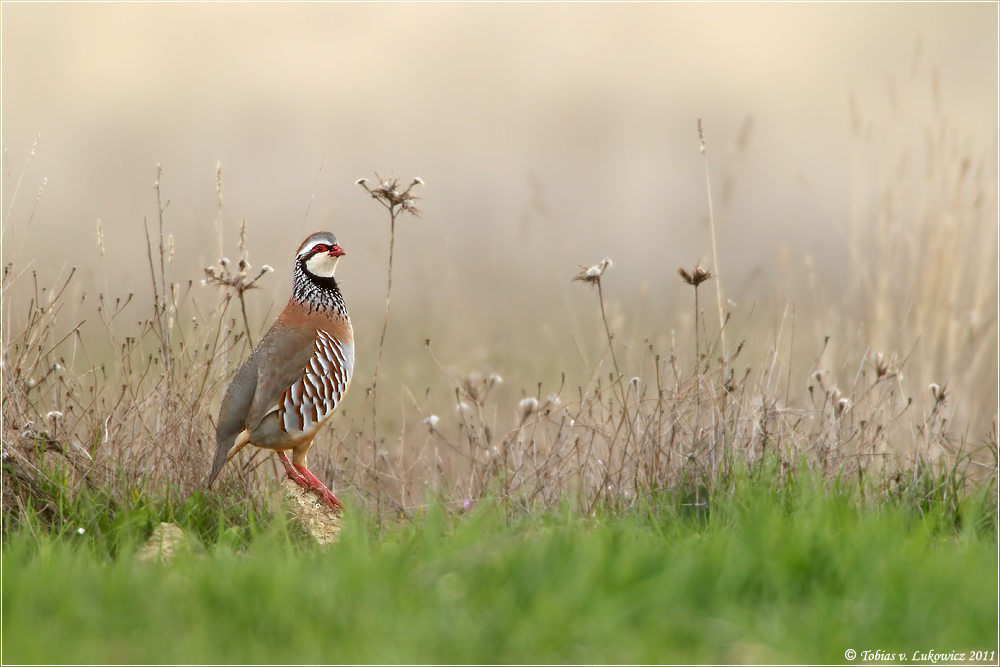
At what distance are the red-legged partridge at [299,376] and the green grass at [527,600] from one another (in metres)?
1.14

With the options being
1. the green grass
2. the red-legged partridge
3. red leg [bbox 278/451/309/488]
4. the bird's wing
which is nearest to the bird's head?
the red-legged partridge

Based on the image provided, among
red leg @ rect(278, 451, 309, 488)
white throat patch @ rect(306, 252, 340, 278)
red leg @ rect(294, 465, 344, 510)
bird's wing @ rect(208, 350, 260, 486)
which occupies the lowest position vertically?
red leg @ rect(294, 465, 344, 510)

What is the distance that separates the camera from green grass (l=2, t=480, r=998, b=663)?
9.49 feet

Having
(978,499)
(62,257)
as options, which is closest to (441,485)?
(978,499)

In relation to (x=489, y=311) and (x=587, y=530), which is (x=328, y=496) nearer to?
(x=587, y=530)

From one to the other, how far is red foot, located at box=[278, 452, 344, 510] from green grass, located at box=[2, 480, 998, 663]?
123 cm

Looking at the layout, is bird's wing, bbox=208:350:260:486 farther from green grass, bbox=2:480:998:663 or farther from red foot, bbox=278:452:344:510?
green grass, bbox=2:480:998:663

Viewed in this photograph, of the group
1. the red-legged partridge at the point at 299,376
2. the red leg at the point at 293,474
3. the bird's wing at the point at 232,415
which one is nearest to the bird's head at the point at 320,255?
the red-legged partridge at the point at 299,376

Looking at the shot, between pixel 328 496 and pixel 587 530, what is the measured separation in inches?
56.1

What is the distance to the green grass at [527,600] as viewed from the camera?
9.49ft

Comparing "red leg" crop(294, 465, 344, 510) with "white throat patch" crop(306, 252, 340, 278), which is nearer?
"red leg" crop(294, 465, 344, 510)

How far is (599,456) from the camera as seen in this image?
18.3 feet

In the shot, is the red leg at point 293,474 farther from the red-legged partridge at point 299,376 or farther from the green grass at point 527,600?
the green grass at point 527,600

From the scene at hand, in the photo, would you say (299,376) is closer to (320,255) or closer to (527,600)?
(320,255)
